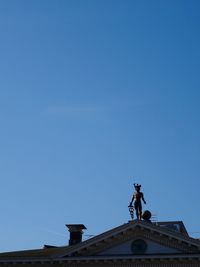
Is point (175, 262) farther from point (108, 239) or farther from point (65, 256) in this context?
point (65, 256)

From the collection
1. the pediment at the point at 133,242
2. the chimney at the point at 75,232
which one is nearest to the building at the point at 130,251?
the pediment at the point at 133,242

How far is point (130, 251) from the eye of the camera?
32438mm

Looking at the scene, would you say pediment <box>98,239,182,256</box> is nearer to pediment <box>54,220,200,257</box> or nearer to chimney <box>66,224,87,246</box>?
pediment <box>54,220,200,257</box>

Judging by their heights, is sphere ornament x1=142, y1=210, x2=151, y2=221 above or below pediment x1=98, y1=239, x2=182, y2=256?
above

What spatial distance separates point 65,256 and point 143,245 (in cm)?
462

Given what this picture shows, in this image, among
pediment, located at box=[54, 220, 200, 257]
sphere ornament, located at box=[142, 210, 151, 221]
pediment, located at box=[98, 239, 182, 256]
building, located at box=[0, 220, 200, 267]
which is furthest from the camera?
sphere ornament, located at box=[142, 210, 151, 221]

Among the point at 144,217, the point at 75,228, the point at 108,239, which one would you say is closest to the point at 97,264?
the point at 108,239

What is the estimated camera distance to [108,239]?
3281 centimetres

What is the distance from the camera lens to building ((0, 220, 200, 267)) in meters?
31.6

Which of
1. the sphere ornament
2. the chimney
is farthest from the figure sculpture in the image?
the chimney

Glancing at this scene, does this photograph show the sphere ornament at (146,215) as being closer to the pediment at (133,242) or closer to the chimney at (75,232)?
the pediment at (133,242)

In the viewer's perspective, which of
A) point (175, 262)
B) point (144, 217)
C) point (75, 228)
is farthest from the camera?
point (75, 228)

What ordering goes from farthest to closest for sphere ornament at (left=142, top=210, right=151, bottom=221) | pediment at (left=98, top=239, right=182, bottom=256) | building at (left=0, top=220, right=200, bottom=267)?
1. sphere ornament at (left=142, top=210, right=151, bottom=221)
2. pediment at (left=98, top=239, right=182, bottom=256)
3. building at (left=0, top=220, right=200, bottom=267)

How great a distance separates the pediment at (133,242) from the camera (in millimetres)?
31969
